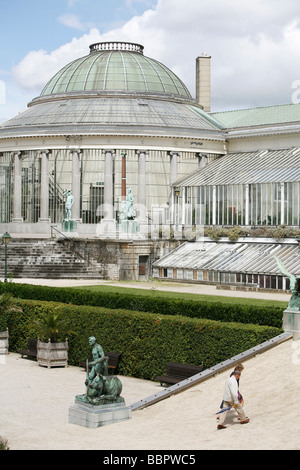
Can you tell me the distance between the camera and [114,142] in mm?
60344

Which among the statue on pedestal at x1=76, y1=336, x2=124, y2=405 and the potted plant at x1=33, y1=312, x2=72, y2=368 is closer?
the statue on pedestal at x1=76, y1=336, x2=124, y2=405

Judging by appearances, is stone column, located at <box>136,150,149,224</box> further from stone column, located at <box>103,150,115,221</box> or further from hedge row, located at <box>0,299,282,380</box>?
hedge row, located at <box>0,299,282,380</box>

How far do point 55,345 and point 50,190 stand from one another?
37135 mm

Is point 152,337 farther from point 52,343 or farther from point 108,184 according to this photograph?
point 108,184

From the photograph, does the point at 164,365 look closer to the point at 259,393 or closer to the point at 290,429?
the point at 259,393

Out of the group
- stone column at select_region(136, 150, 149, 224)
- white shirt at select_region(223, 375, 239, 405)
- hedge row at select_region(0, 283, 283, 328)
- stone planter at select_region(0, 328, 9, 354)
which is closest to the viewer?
white shirt at select_region(223, 375, 239, 405)

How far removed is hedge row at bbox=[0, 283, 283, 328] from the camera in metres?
24.2

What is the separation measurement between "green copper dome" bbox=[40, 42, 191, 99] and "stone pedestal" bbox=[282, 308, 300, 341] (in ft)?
149

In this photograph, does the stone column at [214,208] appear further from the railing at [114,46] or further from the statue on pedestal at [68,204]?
the railing at [114,46]

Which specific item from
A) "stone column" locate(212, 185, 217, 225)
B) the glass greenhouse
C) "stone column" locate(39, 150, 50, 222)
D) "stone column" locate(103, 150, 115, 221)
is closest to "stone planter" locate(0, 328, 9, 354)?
the glass greenhouse

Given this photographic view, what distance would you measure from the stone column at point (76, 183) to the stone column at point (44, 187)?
2229 mm

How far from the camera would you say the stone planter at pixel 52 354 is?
26750 millimetres

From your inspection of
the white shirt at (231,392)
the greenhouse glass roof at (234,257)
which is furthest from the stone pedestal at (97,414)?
the greenhouse glass roof at (234,257)
